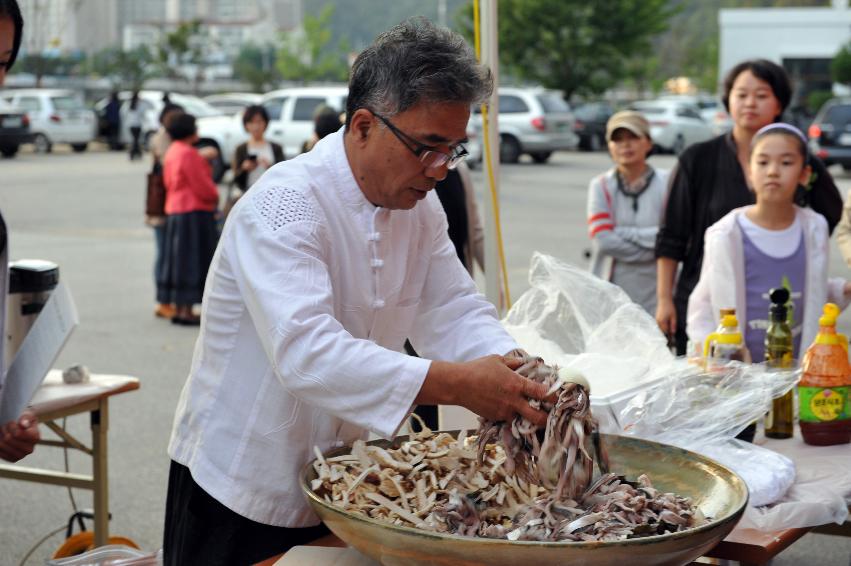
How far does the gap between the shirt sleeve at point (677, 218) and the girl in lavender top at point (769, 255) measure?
26.5 inches

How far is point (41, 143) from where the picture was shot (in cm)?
2998

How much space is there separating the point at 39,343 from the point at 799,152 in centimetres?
273

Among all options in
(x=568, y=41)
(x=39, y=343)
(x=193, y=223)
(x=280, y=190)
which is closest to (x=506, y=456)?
(x=280, y=190)

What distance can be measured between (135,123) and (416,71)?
2735cm

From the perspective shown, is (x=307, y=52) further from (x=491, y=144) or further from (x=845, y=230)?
(x=491, y=144)

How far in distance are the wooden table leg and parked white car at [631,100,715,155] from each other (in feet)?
83.0

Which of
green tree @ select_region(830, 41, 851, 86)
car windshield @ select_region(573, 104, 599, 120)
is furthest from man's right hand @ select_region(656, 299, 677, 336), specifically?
green tree @ select_region(830, 41, 851, 86)

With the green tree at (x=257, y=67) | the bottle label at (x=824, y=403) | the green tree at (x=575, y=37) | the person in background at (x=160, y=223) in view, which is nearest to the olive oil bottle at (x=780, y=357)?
the bottle label at (x=824, y=403)

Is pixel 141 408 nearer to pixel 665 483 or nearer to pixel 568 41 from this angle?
pixel 665 483

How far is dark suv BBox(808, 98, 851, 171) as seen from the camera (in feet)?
71.4

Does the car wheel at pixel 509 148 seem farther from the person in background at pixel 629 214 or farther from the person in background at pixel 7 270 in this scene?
the person in background at pixel 7 270

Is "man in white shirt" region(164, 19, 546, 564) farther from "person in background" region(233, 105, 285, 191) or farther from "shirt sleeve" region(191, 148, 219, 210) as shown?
"shirt sleeve" region(191, 148, 219, 210)

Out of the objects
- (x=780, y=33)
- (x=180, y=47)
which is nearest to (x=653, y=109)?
(x=780, y=33)

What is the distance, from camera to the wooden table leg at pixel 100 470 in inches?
164
